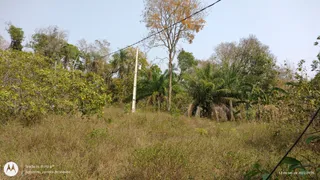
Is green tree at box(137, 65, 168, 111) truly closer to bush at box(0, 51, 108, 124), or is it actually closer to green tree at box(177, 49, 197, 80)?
green tree at box(177, 49, 197, 80)

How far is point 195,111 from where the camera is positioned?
36.8 feet

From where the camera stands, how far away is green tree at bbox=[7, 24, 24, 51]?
1013 inches

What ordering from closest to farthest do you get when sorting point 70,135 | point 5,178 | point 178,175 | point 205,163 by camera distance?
point 5,178, point 178,175, point 205,163, point 70,135

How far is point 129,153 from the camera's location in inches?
142

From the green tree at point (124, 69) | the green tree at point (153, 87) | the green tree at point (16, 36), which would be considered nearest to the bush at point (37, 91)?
the green tree at point (153, 87)

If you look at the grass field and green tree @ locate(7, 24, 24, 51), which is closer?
the grass field

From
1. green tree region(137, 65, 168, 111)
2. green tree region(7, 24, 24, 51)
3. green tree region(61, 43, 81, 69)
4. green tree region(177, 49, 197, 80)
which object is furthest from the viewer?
green tree region(61, 43, 81, 69)

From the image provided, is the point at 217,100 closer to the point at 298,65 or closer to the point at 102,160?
the point at 298,65

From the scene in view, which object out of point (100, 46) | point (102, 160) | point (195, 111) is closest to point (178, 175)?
point (102, 160)

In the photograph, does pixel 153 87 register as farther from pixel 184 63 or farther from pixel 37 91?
pixel 184 63

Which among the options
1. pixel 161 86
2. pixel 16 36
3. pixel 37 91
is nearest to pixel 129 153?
pixel 37 91

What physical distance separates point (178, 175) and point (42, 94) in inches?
181

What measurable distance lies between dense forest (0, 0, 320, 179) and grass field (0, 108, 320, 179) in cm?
23

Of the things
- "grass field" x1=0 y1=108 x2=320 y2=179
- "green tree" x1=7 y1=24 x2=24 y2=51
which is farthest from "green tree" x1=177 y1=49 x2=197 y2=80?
"green tree" x1=7 y1=24 x2=24 y2=51
